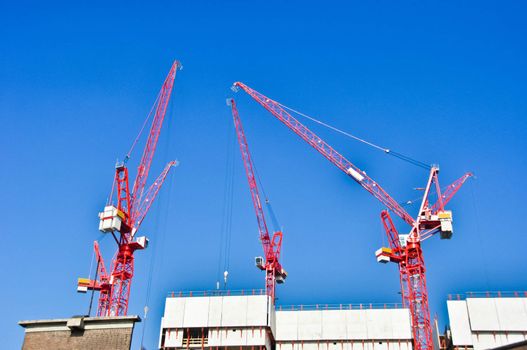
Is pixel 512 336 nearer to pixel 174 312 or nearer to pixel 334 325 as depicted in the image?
pixel 334 325

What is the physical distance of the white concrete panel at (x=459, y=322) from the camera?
4023 inches

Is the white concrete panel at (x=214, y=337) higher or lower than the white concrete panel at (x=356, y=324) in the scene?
lower

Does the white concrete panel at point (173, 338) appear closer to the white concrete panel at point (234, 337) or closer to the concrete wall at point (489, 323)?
the white concrete panel at point (234, 337)

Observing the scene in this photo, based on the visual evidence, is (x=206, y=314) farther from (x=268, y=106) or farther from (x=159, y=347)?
(x=268, y=106)

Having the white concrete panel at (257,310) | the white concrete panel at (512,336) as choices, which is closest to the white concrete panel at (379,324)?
the white concrete panel at (257,310)

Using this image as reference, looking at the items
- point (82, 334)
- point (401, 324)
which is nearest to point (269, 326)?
point (401, 324)

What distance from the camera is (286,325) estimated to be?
368 ft

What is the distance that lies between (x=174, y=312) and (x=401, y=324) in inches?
1509

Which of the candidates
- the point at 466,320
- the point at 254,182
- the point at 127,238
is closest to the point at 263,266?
the point at 254,182

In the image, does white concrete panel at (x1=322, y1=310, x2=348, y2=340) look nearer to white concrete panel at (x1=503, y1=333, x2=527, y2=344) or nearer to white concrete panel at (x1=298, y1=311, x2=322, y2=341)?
white concrete panel at (x1=298, y1=311, x2=322, y2=341)

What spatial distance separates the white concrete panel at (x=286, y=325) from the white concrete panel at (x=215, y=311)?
11.8 meters

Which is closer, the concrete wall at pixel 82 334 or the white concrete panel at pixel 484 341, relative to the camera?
the concrete wall at pixel 82 334

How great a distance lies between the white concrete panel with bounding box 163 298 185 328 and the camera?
10585cm

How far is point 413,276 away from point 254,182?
1544 inches
